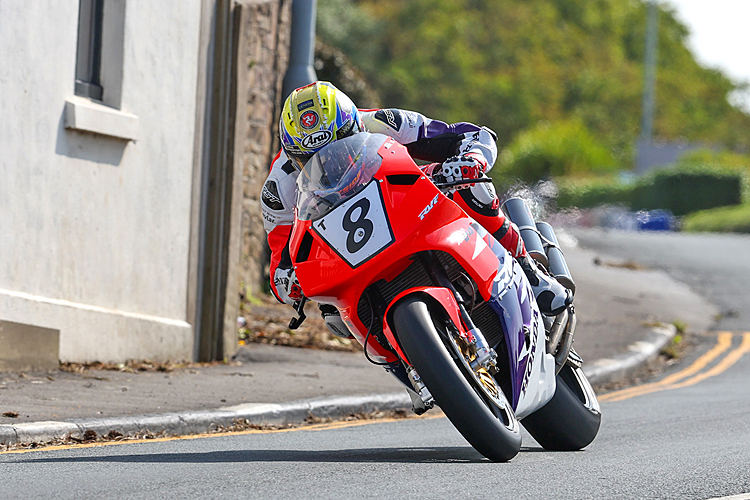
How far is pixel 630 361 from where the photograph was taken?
11.4m

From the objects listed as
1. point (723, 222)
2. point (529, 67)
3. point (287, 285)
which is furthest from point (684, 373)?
point (529, 67)

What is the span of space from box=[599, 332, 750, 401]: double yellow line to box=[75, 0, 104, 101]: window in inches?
193

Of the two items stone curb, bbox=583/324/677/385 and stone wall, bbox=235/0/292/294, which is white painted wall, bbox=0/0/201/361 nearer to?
stone wall, bbox=235/0/292/294

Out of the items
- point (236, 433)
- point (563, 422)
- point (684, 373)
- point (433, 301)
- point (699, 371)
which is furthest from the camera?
point (699, 371)

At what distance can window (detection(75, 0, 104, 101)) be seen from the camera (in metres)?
9.29

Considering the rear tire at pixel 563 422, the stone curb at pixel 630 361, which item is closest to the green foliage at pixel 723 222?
the stone curb at pixel 630 361

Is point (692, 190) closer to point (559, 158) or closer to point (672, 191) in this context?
point (672, 191)

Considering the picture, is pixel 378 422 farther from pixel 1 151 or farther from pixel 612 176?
pixel 612 176

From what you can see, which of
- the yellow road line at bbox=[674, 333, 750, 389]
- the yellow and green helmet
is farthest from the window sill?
the yellow road line at bbox=[674, 333, 750, 389]

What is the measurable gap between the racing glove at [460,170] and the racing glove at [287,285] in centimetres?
83

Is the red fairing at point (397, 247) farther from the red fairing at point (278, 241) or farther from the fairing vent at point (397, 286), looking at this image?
the red fairing at point (278, 241)

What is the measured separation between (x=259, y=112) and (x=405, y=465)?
325 inches

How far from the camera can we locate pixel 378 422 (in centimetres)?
793

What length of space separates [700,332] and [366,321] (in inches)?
396
